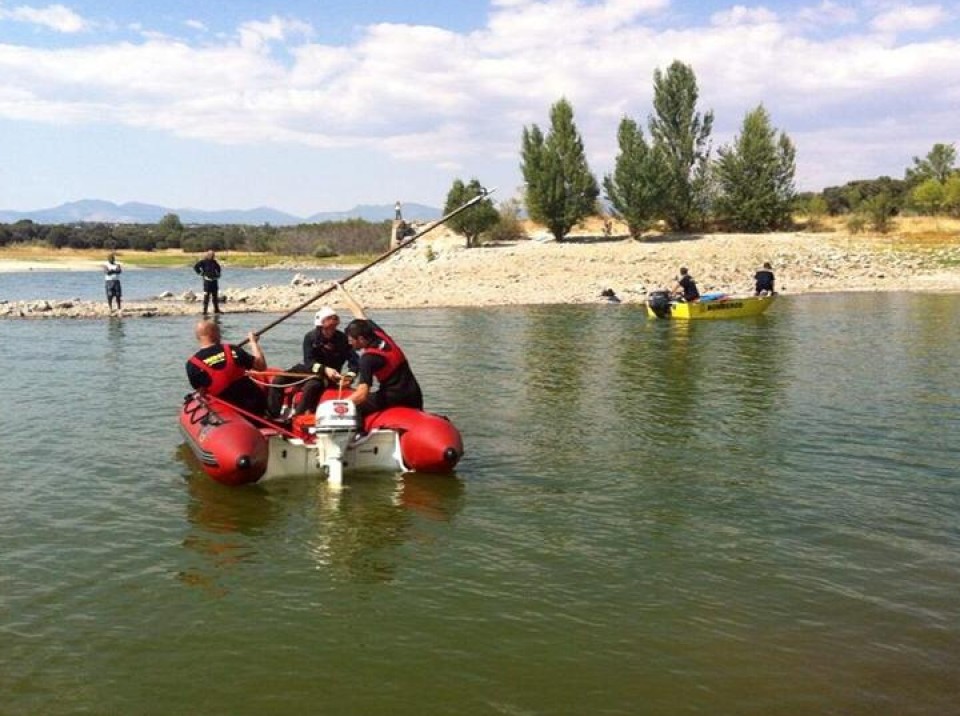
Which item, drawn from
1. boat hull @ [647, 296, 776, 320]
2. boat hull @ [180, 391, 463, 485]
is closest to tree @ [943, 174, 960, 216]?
boat hull @ [647, 296, 776, 320]

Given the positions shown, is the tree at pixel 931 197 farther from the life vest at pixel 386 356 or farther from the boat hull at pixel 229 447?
the boat hull at pixel 229 447

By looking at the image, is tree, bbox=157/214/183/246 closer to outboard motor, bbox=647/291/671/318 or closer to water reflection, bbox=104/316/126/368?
water reflection, bbox=104/316/126/368

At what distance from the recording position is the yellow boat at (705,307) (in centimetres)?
2753

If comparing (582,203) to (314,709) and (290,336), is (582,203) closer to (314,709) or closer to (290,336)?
(290,336)

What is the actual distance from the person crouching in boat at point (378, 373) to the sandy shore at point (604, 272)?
69.5 ft

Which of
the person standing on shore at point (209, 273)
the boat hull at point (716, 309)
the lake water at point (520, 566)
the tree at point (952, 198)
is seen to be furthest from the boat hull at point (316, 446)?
the tree at point (952, 198)

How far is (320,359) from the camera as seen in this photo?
12.2 meters

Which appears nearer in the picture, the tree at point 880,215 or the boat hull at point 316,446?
the boat hull at point 316,446

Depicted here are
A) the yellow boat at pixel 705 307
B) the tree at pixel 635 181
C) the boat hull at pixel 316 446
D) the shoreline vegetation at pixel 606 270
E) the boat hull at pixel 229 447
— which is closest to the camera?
the boat hull at pixel 229 447

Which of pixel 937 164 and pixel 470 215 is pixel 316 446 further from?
pixel 937 164

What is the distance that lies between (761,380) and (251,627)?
12746 mm

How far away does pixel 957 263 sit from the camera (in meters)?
42.9

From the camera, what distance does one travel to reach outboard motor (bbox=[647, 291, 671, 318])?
27391 millimetres

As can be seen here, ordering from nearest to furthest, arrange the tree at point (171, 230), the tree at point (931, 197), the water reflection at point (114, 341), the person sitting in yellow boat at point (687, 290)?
the water reflection at point (114, 341) < the person sitting in yellow boat at point (687, 290) < the tree at point (931, 197) < the tree at point (171, 230)
